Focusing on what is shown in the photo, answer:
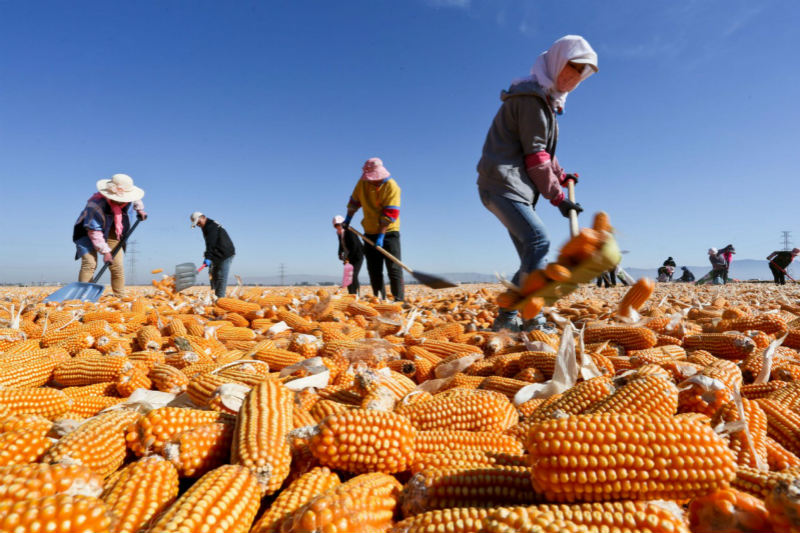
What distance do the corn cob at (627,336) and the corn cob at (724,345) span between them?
374mm

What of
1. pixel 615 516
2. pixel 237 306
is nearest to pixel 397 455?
pixel 615 516

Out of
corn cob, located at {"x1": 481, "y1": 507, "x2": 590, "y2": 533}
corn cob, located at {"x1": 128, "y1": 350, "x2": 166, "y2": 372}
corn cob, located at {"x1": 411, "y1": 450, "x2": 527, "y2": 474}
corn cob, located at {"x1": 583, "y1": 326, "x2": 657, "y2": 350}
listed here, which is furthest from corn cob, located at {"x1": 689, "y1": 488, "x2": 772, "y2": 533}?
corn cob, located at {"x1": 128, "y1": 350, "x2": 166, "y2": 372}

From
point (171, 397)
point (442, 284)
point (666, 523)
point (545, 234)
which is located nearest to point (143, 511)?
point (171, 397)

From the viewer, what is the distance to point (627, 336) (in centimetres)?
422

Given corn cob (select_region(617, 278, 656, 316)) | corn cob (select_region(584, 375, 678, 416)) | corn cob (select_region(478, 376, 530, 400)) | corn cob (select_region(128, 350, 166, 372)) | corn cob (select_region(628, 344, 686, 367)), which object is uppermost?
corn cob (select_region(617, 278, 656, 316))

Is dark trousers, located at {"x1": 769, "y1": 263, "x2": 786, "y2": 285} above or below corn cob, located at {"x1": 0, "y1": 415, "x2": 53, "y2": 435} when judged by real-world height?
above

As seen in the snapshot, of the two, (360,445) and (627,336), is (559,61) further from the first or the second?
(360,445)

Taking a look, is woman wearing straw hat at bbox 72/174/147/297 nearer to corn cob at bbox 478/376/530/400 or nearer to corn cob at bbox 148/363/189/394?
corn cob at bbox 148/363/189/394

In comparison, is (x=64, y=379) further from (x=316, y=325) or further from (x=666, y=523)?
(x=666, y=523)

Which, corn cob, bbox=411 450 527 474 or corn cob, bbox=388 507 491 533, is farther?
corn cob, bbox=411 450 527 474

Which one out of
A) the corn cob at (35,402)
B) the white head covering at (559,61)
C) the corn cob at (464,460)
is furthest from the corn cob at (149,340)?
the white head covering at (559,61)

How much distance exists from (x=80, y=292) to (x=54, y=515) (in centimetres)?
1003

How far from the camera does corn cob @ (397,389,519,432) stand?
2.07 metres

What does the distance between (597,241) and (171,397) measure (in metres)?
2.79
